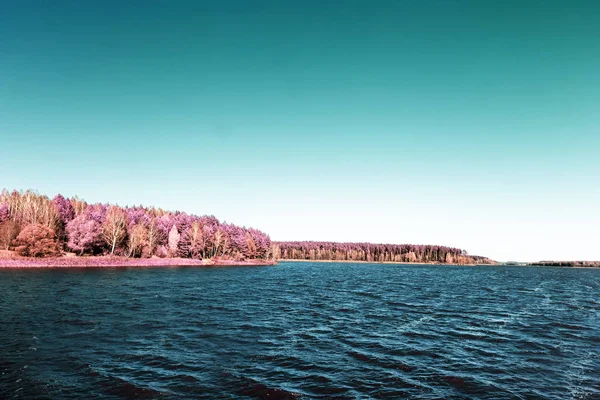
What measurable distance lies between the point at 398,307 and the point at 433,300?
448 inches

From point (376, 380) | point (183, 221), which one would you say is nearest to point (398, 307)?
point (376, 380)

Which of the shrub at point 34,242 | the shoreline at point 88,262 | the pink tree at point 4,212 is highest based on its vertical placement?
the pink tree at point 4,212

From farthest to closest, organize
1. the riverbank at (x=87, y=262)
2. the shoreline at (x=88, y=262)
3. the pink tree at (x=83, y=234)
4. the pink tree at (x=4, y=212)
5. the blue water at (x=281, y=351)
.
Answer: the pink tree at (x=4, y=212)
the pink tree at (x=83, y=234)
the riverbank at (x=87, y=262)
the shoreline at (x=88, y=262)
the blue water at (x=281, y=351)

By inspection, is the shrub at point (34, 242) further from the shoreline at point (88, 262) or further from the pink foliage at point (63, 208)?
the pink foliage at point (63, 208)

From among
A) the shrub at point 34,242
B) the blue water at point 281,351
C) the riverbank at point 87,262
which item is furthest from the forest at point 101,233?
the blue water at point 281,351

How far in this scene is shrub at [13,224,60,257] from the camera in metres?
83.6

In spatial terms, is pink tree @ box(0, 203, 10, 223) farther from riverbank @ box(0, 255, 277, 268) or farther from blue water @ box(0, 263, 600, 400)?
blue water @ box(0, 263, 600, 400)

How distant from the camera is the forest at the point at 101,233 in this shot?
89356 mm

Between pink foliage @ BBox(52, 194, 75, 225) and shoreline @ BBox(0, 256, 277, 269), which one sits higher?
pink foliage @ BBox(52, 194, 75, 225)

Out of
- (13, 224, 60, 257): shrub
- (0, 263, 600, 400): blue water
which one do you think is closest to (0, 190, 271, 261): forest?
(13, 224, 60, 257): shrub

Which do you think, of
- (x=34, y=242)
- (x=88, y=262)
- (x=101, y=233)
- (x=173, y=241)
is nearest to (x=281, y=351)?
(x=88, y=262)

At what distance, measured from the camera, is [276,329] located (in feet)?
88.0

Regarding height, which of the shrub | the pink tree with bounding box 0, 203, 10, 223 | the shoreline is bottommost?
the shoreline

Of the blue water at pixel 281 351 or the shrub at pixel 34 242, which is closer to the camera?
the blue water at pixel 281 351
